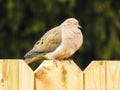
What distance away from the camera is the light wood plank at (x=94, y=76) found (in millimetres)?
4859

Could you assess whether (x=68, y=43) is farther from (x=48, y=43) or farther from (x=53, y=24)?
(x=53, y=24)

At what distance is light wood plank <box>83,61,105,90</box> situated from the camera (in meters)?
4.86

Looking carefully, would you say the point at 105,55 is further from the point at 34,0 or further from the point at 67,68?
the point at 67,68

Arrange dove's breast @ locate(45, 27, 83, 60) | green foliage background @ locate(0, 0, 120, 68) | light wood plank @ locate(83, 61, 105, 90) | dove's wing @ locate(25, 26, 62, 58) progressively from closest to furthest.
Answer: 1. light wood plank @ locate(83, 61, 105, 90)
2. dove's breast @ locate(45, 27, 83, 60)
3. dove's wing @ locate(25, 26, 62, 58)
4. green foliage background @ locate(0, 0, 120, 68)

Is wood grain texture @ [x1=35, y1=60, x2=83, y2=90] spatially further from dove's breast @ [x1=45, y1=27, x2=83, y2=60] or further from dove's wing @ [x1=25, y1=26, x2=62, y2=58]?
dove's wing @ [x1=25, y1=26, x2=62, y2=58]

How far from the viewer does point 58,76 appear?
15.8 ft

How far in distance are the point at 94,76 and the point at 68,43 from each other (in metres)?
0.55

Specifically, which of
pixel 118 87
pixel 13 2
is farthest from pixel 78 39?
pixel 13 2

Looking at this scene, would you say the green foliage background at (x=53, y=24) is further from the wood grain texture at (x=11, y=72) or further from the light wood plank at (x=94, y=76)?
the wood grain texture at (x=11, y=72)

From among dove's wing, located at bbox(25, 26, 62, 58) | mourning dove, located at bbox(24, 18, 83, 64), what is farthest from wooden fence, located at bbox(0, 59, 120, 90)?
dove's wing, located at bbox(25, 26, 62, 58)

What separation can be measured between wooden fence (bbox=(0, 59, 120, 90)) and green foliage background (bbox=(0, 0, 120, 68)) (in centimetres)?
602

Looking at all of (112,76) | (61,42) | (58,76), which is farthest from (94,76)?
(61,42)

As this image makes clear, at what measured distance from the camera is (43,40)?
549cm

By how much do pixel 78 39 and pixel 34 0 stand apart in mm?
5855
